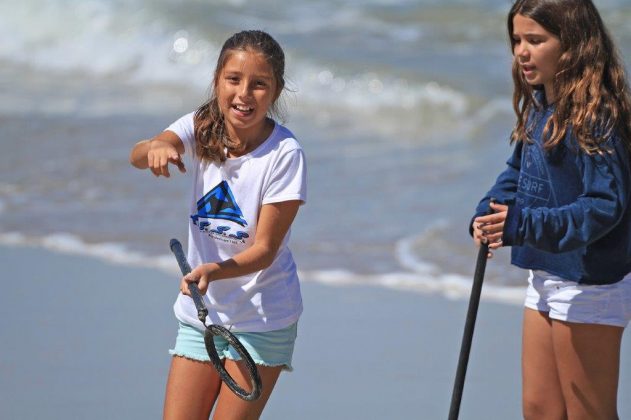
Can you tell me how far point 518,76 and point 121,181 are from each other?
15.6 feet

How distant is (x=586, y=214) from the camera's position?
2.97 m

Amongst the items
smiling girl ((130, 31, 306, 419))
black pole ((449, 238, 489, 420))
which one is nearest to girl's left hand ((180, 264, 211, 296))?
smiling girl ((130, 31, 306, 419))

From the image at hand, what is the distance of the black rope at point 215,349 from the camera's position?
2947mm

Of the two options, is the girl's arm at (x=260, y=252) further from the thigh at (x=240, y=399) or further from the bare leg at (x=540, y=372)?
the bare leg at (x=540, y=372)

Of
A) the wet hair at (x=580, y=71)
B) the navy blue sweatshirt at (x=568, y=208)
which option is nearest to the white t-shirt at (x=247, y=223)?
the navy blue sweatshirt at (x=568, y=208)

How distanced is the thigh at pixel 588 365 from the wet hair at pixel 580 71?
1.67 ft

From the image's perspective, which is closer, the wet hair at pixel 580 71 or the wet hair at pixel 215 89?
the wet hair at pixel 580 71

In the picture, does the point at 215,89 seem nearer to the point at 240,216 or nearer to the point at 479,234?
the point at 240,216

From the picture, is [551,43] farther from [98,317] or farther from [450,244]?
[450,244]

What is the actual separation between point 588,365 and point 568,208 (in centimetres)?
47

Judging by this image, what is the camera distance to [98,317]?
5.48 metres

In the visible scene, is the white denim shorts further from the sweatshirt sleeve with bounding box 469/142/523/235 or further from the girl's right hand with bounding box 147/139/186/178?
the girl's right hand with bounding box 147/139/186/178

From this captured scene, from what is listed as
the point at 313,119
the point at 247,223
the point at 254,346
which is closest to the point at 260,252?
the point at 247,223

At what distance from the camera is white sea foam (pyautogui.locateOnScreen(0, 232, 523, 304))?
5805mm
